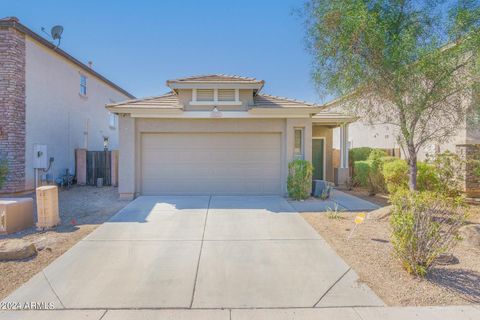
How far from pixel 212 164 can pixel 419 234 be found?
7.34 m

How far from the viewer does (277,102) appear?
1045 centimetres

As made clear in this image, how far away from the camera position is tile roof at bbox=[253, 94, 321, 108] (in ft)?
32.9

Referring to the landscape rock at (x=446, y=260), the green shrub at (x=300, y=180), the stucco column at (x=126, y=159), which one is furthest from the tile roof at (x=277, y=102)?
the landscape rock at (x=446, y=260)

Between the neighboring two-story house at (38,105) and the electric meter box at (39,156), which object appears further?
the electric meter box at (39,156)

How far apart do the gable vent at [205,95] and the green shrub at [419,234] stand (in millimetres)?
7408

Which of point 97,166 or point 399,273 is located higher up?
point 97,166

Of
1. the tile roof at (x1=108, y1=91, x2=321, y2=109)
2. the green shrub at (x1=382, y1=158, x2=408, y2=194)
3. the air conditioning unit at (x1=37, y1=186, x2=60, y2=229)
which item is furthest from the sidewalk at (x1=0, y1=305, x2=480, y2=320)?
Answer: the tile roof at (x1=108, y1=91, x2=321, y2=109)

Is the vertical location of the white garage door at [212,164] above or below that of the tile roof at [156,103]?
below

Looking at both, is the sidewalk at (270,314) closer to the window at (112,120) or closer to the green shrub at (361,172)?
the green shrub at (361,172)

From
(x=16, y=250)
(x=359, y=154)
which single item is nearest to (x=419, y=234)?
(x=16, y=250)

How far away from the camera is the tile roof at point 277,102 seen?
32.9 feet

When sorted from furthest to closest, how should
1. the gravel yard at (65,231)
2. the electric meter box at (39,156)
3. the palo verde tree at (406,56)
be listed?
the electric meter box at (39,156) < the palo verde tree at (406,56) < the gravel yard at (65,231)

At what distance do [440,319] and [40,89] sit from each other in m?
14.8

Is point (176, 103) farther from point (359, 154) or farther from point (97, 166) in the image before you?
point (359, 154)
